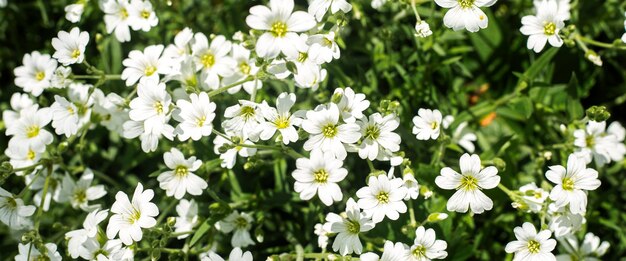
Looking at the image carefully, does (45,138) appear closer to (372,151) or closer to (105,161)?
(105,161)

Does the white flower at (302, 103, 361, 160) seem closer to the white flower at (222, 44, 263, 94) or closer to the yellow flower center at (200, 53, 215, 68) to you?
the white flower at (222, 44, 263, 94)

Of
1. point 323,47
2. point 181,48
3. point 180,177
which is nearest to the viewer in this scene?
point 323,47

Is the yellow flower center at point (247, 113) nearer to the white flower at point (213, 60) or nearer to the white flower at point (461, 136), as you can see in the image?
the white flower at point (213, 60)

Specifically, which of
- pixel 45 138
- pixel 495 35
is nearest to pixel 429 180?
pixel 495 35

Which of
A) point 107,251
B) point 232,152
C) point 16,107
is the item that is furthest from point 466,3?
A: point 16,107

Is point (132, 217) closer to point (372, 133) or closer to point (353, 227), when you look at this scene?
point (353, 227)

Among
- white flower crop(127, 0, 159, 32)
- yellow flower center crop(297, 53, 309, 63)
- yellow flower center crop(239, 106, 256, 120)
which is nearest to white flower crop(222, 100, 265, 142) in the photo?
yellow flower center crop(239, 106, 256, 120)

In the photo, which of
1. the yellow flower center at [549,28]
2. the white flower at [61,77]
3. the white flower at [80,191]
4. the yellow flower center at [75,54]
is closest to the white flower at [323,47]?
the yellow flower center at [549,28]
